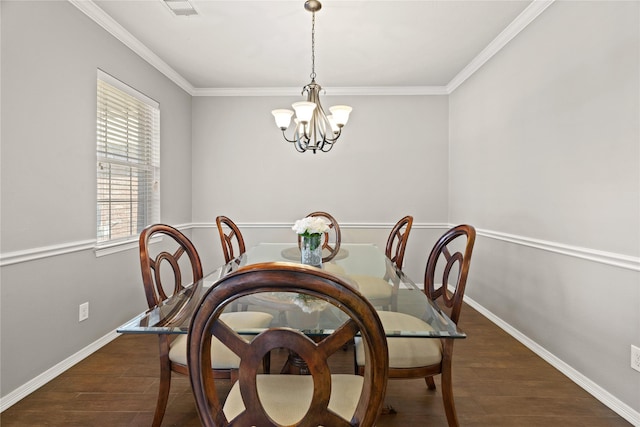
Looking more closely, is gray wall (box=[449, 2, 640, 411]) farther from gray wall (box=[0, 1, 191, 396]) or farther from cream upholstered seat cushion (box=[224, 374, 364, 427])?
gray wall (box=[0, 1, 191, 396])

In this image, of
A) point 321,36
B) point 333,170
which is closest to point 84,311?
point 321,36

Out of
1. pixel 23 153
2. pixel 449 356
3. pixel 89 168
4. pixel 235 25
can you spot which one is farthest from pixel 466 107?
pixel 23 153

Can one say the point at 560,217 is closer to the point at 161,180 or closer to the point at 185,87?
the point at 161,180

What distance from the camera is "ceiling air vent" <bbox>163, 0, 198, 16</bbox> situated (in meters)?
2.47

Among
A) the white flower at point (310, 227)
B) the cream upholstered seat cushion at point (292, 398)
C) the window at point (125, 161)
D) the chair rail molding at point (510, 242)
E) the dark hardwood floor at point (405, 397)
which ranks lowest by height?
the dark hardwood floor at point (405, 397)

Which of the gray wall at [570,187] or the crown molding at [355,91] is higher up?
the crown molding at [355,91]

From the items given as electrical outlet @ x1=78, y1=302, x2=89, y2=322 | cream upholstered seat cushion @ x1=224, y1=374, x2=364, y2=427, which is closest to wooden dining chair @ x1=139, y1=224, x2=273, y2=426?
cream upholstered seat cushion @ x1=224, y1=374, x2=364, y2=427

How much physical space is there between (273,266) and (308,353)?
0.22 meters

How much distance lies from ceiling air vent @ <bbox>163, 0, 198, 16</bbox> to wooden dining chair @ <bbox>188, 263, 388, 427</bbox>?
8.22ft

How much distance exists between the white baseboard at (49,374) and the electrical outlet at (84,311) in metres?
0.22

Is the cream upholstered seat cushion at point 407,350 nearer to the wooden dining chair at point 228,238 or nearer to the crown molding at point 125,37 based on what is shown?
the wooden dining chair at point 228,238

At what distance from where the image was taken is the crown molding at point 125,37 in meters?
2.47

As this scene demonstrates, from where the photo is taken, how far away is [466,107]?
3.88 m

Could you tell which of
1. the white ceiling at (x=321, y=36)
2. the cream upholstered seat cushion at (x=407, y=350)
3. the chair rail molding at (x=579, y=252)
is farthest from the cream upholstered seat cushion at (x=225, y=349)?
the white ceiling at (x=321, y=36)
